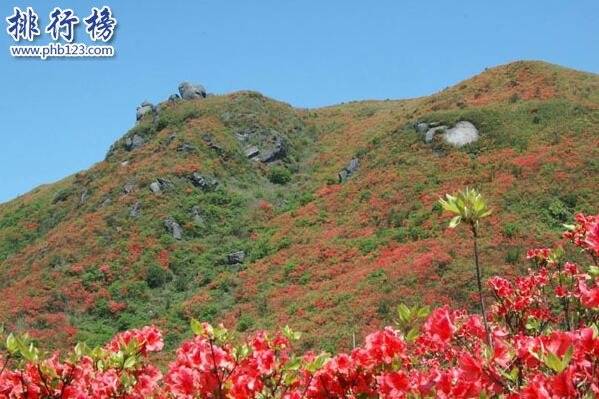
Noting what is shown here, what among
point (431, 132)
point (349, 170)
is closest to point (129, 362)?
point (431, 132)

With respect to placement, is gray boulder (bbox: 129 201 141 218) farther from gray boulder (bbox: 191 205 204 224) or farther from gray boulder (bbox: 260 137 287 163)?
gray boulder (bbox: 260 137 287 163)

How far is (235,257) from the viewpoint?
27703 millimetres

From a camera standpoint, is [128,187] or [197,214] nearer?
[197,214]

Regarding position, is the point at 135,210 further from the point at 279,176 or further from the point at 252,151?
the point at 252,151

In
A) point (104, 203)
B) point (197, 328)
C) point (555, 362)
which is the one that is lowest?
point (555, 362)

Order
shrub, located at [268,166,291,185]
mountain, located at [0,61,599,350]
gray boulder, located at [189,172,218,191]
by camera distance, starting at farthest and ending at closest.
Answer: shrub, located at [268,166,291,185] < gray boulder, located at [189,172,218,191] < mountain, located at [0,61,599,350]

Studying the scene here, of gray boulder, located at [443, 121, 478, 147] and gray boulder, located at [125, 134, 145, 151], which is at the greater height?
gray boulder, located at [125, 134, 145, 151]

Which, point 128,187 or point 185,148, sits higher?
→ point 185,148

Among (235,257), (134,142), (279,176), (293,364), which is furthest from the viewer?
(134,142)

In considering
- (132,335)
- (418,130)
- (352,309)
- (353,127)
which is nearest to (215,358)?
(132,335)

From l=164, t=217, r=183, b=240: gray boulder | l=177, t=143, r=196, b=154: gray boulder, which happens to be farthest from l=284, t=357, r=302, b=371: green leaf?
l=177, t=143, r=196, b=154: gray boulder

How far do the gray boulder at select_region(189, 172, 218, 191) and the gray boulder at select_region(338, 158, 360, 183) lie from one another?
26.8 feet

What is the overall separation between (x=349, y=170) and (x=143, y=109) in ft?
75.9

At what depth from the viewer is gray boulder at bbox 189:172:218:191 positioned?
114 ft
